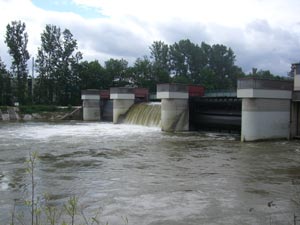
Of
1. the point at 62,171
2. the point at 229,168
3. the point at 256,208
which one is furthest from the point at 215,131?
the point at 256,208

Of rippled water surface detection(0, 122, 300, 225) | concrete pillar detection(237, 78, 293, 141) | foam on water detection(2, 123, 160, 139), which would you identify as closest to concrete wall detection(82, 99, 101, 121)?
foam on water detection(2, 123, 160, 139)

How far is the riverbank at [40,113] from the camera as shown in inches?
1846

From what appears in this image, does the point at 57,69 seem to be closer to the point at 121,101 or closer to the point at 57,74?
the point at 57,74

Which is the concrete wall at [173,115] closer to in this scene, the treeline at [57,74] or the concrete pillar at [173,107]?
the concrete pillar at [173,107]

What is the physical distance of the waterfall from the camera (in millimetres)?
34594

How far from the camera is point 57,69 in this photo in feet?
183

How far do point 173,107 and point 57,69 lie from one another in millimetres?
30103

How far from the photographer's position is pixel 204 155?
17781mm

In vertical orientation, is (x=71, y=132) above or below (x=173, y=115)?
below

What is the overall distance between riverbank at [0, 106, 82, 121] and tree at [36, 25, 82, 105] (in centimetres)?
582

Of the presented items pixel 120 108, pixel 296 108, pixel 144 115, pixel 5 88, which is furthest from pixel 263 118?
pixel 5 88

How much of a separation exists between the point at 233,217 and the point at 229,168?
6.28 metres

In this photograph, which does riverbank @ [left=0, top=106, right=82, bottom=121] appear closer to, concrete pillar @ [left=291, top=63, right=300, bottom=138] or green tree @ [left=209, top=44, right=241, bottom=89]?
concrete pillar @ [left=291, top=63, right=300, bottom=138]

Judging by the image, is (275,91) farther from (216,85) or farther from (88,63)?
(216,85)
